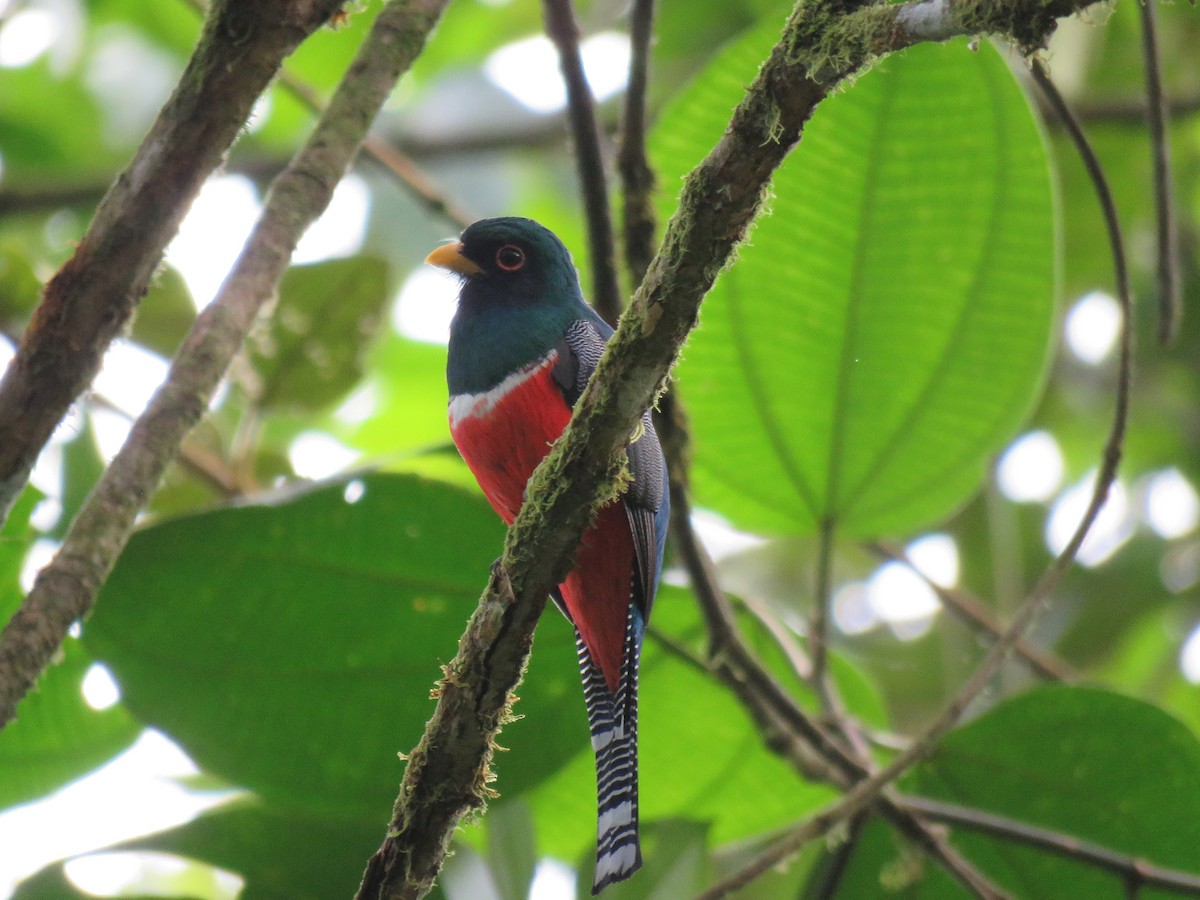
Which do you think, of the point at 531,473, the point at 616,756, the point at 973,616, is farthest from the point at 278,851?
the point at 973,616

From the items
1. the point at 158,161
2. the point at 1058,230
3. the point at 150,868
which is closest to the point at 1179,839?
the point at 1058,230

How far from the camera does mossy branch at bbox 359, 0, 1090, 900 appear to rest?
1610 millimetres

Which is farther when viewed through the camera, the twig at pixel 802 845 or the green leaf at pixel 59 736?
the green leaf at pixel 59 736

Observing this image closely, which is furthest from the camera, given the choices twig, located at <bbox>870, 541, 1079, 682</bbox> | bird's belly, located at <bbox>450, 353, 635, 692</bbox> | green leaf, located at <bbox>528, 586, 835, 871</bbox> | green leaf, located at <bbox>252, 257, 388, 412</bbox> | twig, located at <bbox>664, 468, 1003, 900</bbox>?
twig, located at <bbox>870, 541, 1079, 682</bbox>

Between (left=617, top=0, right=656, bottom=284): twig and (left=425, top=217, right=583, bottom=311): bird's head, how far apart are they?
487 mm

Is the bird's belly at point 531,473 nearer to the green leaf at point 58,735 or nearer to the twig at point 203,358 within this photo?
the twig at point 203,358

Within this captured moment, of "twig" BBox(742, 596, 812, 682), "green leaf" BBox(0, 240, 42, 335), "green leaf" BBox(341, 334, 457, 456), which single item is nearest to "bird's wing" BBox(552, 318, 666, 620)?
"twig" BBox(742, 596, 812, 682)

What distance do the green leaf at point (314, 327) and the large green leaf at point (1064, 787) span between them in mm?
2037

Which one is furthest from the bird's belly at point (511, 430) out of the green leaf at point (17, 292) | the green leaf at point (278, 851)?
the green leaf at point (17, 292)

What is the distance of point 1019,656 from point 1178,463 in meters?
2.25

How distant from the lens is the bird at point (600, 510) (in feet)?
9.61

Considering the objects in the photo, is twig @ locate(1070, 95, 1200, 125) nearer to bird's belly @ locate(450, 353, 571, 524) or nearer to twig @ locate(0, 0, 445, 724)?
bird's belly @ locate(450, 353, 571, 524)

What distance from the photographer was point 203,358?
256 centimetres

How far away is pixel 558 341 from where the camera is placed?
332 cm
